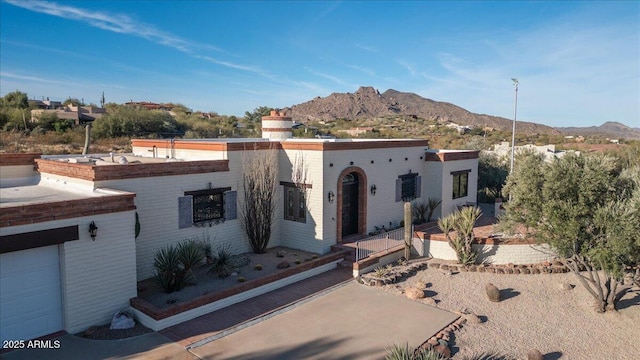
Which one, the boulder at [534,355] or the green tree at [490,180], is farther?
the green tree at [490,180]

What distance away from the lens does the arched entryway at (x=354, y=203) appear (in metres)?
17.8

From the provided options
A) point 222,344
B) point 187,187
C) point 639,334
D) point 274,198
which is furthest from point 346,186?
point 639,334

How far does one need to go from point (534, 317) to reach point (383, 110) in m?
105

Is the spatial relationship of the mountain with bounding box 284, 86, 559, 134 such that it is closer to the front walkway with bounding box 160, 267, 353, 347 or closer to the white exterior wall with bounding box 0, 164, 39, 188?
the white exterior wall with bounding box 0, 164, 39, 188

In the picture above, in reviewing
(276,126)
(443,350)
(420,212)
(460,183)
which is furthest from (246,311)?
(460,183)

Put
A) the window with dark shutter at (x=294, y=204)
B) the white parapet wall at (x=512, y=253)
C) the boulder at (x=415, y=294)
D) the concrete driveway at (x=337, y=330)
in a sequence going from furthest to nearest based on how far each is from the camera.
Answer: the window with dark shutter at (x=294, y=204), the white parapet wall at (x=512, y=253), the boulder at (x=415, y=294), the concrete driveway at (x=337, y=330)

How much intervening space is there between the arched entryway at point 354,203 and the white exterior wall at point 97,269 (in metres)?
8.83

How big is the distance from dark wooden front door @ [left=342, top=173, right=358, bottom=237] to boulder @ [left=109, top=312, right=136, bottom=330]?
30.5 ft

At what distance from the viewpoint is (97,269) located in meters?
10.6

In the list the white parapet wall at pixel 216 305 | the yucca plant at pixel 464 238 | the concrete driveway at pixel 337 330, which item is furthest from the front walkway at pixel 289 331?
the yucca plant at pixel 464 238

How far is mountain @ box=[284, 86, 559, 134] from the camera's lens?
354 feet

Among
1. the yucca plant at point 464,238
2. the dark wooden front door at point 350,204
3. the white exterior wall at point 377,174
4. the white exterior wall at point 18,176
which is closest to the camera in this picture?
the white exterior wall at point 18,176

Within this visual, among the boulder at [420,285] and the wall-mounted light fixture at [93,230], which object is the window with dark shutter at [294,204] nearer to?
the boulder at [420,285]

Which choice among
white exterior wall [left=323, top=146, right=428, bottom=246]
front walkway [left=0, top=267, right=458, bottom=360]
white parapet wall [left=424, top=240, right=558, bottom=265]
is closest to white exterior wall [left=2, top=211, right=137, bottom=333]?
front walkway [left=0, top=267, right=458, bottom=360]
